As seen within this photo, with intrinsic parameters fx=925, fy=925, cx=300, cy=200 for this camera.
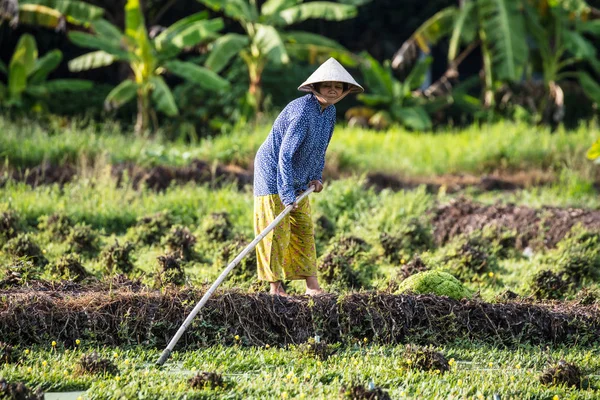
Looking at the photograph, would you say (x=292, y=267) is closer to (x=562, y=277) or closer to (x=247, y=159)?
(x=562, y=277)

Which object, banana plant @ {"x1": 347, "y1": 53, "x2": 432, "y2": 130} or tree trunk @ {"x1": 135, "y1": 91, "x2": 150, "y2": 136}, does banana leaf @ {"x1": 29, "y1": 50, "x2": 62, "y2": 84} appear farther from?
banana plant @ {"x1": 347, "y1": 53, "x2": 432, "y2": 130}

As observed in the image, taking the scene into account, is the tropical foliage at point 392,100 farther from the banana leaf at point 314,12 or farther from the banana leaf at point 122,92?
the banana leaf at point 122,92

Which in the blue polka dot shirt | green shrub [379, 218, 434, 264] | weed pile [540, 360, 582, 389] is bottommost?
green shrub [379, 218, 434, 264]

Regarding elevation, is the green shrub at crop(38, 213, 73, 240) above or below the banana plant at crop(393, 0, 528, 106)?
below

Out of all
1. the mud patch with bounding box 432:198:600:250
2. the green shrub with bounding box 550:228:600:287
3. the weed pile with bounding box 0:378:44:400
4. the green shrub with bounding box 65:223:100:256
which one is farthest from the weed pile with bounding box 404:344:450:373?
the green shrub with bounding box 65:223:100:256

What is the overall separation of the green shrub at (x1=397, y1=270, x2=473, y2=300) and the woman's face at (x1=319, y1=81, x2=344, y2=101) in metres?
1.37

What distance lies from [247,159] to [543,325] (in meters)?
6.88

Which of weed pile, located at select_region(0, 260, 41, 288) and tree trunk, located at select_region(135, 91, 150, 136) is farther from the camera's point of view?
tree trunk, located at select_region(135, 91, 150, 136)

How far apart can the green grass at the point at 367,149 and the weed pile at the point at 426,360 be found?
6.25 metres

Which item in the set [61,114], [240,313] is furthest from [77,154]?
[240,313]

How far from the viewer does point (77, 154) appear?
11430 mm

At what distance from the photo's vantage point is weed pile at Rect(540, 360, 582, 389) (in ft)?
16.2

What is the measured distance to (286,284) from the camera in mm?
7207

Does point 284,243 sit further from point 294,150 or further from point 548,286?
point 548,286
